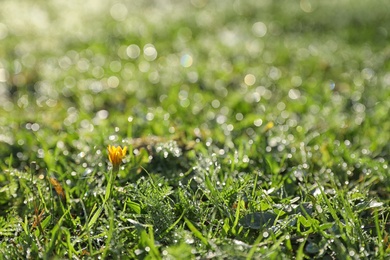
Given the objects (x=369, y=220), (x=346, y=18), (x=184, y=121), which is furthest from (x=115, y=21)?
(x=369, y=220)

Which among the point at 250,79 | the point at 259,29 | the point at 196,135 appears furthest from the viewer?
the point at 259,29

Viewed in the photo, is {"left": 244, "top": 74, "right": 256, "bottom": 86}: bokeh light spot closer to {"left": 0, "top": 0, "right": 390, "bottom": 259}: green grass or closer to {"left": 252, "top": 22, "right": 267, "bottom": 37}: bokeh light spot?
{"left": 0, "top": 0, "right": 390, "bottom": 259}: green grass

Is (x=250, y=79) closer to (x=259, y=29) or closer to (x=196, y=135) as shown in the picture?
(x=196, y=135)

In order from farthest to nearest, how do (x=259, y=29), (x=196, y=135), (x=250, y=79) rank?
(x=259, y=29)
(x=250, y=79)
(x=196, y=135)

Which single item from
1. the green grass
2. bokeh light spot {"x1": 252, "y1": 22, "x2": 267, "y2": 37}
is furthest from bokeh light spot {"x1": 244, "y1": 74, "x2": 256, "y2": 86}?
bokeh light spot {"x1": 252, "y1": 22, "x2": 267, "y2": 37}

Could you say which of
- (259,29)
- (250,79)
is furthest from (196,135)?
(259,29)

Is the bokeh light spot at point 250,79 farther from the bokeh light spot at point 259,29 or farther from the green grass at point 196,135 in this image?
the bokeh light spot at point 259,29

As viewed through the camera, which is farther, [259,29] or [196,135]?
[259,29]

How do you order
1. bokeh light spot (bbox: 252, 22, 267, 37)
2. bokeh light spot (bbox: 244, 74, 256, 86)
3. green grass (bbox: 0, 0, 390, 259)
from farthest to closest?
bokeh light spot (bbox: 252, 22, 267, 37), bokeh light spot (bbox: 244, 74, 256, 86), green grass (bbox: 0, 0, 390, 259)

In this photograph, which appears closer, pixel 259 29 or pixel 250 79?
pixel 250 79
